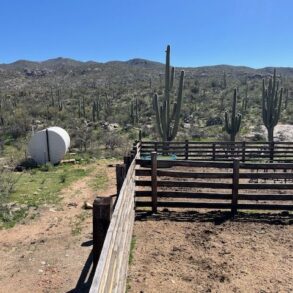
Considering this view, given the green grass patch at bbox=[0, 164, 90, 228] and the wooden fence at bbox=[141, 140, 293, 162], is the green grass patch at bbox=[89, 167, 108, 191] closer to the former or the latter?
the green grass patch at bbox=[0, 164, 90, 228]

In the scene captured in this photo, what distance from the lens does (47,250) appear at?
24.2 feet

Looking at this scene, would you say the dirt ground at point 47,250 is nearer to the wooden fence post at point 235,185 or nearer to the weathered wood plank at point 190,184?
the weathered wood plank at point 190,184

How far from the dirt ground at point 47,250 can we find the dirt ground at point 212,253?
1069 millimetres

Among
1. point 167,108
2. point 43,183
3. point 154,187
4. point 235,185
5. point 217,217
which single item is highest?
point 167,108

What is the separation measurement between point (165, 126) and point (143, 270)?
13276 mm

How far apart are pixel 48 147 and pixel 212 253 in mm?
11536

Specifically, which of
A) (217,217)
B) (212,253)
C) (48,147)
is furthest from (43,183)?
(212,253)

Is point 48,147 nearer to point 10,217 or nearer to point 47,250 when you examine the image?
point 10,217

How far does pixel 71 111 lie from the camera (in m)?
37.9

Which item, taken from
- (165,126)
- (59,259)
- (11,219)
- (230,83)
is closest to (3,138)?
(165,126)

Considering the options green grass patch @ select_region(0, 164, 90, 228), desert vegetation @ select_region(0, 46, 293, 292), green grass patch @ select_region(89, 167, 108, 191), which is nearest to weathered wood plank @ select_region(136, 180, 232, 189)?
desert vegetation @ select_region(0, 46, 293, 292)

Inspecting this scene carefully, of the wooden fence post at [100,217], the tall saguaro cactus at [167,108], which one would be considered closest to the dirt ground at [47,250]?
the wooden fence post at [100,217]

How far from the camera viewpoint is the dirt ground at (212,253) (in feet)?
18.6

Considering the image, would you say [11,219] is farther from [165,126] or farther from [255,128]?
[255,128]
